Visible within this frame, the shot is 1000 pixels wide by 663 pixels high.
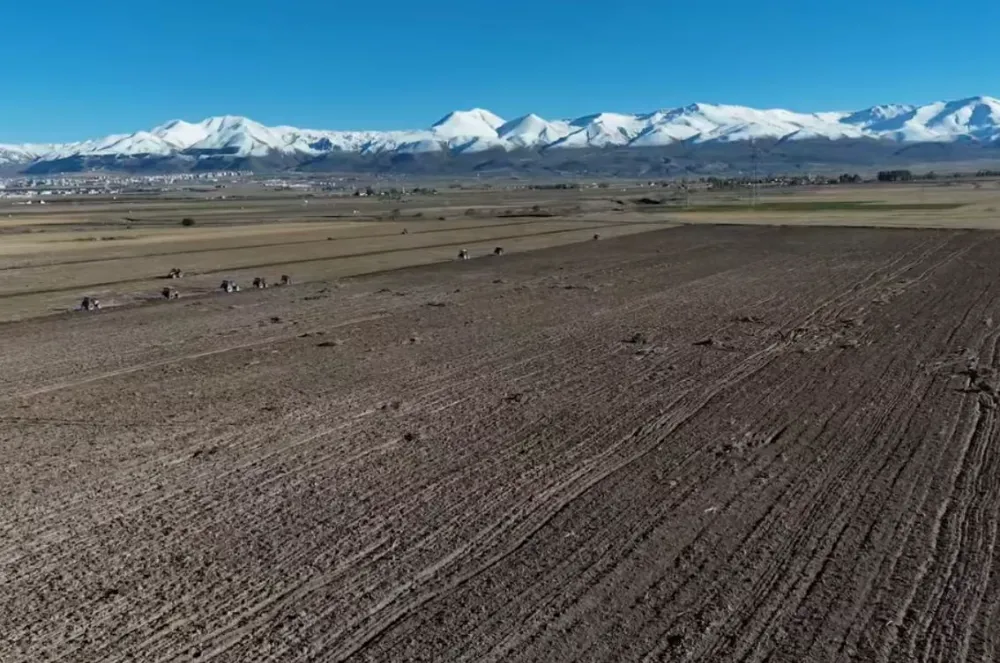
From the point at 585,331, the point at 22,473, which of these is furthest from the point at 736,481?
the point at 585,331

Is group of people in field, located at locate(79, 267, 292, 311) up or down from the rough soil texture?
down

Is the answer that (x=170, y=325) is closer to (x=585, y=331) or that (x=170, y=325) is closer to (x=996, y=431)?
(x=585, y=331)

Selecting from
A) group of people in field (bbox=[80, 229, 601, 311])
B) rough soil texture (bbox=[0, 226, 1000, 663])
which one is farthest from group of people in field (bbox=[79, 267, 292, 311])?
rough soil texture (bbox=[0, 226, 1000, 663])

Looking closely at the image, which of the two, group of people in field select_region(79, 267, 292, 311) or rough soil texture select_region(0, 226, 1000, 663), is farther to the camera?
group of people in field select_region(79, 267, 292, 311)

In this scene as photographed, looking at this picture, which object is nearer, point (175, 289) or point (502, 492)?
point (502, 492)

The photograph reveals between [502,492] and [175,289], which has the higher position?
[502,492]

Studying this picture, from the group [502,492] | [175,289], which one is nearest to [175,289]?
[175,289]

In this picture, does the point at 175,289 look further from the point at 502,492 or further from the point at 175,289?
the point at 502,492

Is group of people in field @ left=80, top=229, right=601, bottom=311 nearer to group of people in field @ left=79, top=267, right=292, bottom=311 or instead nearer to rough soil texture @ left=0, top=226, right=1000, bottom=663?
group of people in field @ left=79, top=267, right=292, bottom=311
